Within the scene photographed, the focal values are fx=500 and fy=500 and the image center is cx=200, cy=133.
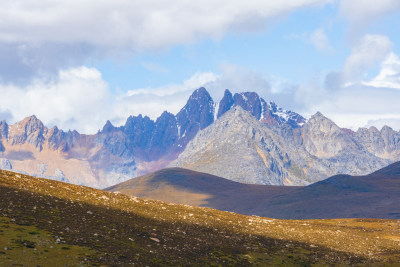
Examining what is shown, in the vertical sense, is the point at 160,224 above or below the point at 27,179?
below

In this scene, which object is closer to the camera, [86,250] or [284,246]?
[86,250]

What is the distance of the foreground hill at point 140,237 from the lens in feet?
144

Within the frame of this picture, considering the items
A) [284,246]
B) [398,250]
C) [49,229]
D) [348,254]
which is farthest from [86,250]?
[398,250]

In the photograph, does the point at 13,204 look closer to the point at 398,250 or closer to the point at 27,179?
the point at 27,179

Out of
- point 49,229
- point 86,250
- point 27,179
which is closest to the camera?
point 86,250

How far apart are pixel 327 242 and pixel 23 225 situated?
47.4 meters

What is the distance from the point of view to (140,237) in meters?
54.8

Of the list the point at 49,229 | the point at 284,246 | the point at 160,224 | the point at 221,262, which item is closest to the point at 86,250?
the point at 49,229

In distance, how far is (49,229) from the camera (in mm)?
47562

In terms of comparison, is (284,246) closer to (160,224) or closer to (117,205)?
(160,224)

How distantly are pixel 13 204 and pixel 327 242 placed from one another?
1839 inches

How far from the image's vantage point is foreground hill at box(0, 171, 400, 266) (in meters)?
43.9

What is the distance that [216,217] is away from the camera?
273 feet

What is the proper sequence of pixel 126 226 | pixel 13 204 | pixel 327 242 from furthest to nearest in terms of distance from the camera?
pixel 327 242, pixel 126 226, pixel 13 204
